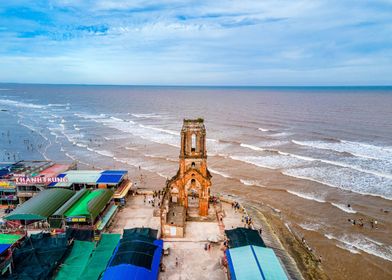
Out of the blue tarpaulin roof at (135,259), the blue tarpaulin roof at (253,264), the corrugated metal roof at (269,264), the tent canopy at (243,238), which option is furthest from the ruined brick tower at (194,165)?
the corrugated metal roof at (269,264)

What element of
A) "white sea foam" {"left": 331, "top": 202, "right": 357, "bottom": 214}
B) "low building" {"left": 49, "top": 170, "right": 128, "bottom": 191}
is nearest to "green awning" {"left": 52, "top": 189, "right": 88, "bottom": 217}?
"low building" {"left": 49, "top": 170, "right": 128, "bottom": 191}

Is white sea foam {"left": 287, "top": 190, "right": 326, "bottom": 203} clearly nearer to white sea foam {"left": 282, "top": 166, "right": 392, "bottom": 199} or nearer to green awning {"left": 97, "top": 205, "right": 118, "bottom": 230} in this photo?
white sea foam {"left": 282, "top": 166, "right": 392, "bottom": 199}

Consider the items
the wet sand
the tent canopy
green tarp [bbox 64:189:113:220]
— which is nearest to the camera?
the tent canopy

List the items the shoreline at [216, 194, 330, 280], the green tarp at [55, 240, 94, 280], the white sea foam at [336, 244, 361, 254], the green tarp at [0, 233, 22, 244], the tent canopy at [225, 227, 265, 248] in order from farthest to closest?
the white sea foam at [336, 244, 361, 254] < the shoreline at [216, 194, 330, 280] < the green tarp at [0, 233, 22, 244] < the tent canopy at [225, 227, 265, 248] < the green tarp at [55, 240, 94, 280]

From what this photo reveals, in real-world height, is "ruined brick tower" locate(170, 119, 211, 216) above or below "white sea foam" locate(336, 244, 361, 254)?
above

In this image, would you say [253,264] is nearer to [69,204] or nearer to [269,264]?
[269,264]

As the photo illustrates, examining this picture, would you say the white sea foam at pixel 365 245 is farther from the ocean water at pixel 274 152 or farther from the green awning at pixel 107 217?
the green awning at pixel 107 217

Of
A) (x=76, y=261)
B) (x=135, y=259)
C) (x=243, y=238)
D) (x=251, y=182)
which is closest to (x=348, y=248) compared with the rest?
(x=243, y=238)
